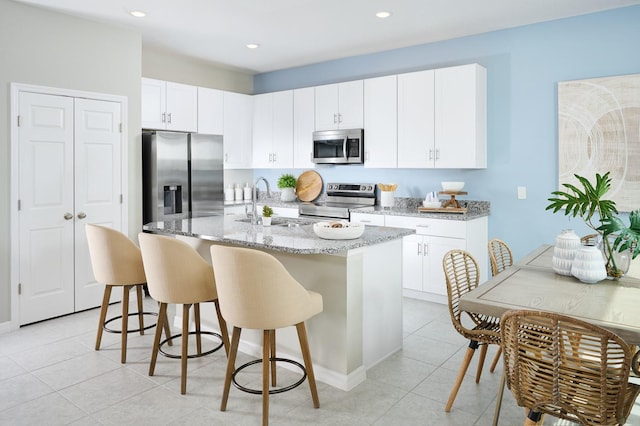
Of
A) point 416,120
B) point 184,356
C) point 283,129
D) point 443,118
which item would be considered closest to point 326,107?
point 283,129

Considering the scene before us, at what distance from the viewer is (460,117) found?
180 inches

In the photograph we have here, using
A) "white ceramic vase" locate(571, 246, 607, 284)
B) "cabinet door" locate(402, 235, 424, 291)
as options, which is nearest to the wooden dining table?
"white ceramic vase" locate(571, 246, 607, 284)

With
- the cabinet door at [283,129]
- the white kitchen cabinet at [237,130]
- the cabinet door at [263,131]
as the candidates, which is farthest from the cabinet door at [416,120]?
the white kitchen cabinet at [237,130]

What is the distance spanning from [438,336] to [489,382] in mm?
824

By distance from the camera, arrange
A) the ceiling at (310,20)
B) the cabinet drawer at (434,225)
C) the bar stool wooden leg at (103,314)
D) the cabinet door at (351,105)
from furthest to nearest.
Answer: the cabinet door at (351,105) < the cabinet drawer at (434,225) < the ceiling at (310,20) < the bar stool wooden leg at (103,314)

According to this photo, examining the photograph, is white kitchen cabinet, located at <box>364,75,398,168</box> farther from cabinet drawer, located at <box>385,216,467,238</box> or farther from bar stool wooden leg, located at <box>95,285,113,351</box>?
bar stool wooden leg, located at <box>95,285,113,351</box>

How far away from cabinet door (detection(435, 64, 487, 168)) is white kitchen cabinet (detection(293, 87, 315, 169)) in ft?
5.46

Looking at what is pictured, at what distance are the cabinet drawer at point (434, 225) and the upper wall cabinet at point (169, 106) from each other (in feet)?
8.70

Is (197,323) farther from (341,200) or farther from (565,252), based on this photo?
(341,200)

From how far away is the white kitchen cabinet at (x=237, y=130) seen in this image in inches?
239

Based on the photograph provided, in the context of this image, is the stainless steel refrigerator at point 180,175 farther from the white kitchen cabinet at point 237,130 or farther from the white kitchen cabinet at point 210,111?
the white kitchen cabinet at point 237,130

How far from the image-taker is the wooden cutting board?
20.0ft

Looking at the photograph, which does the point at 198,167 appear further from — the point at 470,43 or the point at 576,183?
the point at 576,183

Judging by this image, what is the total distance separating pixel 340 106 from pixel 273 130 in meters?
1.13
